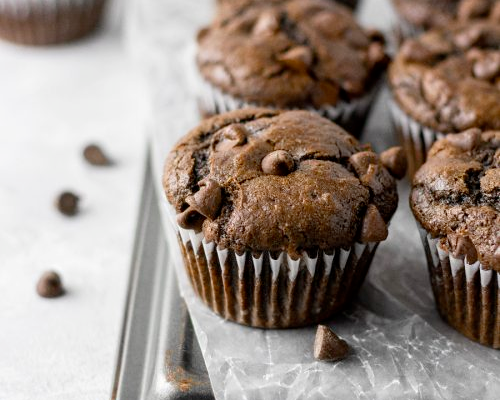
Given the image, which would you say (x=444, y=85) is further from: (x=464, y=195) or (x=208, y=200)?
(x=208, y=200)

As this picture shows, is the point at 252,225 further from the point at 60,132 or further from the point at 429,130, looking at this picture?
the point at 60,132

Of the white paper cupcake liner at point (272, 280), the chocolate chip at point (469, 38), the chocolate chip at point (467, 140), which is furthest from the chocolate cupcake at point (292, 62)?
the white paper cupcake liner at point (272, 280)

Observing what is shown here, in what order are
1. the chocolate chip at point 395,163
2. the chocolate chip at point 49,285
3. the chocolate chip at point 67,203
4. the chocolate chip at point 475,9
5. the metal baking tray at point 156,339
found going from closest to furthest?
1. the metal baking tray at point 156,339
2. the chocolate chip at point 395,163
3. the chocolate chip at point 49,285
4. the chocolate chip at point 67,203
5. the chocolate chip at point 475,9

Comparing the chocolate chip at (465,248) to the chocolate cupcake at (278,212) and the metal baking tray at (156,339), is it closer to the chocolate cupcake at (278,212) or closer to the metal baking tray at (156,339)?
the chocolate cupcake at (278,212)

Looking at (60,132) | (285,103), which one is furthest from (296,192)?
(60,132)

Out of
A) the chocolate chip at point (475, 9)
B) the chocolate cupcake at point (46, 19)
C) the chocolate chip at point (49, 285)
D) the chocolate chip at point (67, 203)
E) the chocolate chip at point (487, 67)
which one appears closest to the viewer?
the chocolate chip at point (49, 285)

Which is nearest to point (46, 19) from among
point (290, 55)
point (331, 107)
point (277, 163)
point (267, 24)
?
point (267, 24)
